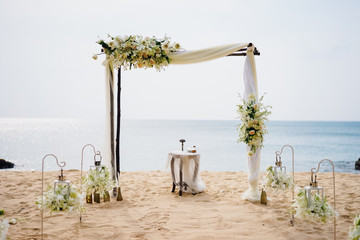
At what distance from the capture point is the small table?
20.5 feet

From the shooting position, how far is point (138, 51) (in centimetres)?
553

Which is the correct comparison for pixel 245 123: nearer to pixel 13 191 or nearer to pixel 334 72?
pixel 13 191

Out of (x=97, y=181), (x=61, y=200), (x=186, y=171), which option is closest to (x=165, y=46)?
(x=186, y=171)

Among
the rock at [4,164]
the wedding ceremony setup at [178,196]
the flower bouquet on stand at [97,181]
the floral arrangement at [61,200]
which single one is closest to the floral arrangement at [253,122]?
the wedding ceremony setup at [178,196]

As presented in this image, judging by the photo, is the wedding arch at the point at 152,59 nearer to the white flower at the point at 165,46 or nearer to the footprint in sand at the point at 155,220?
the white flower at the point at 165,46

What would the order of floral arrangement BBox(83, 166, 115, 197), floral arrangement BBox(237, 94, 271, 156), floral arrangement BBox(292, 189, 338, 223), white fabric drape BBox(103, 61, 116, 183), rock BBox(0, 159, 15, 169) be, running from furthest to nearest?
rock BBox(0, 159, 15, 169) < white fabric drape BBox(103, 61, 116, 183) < floral arrangement BBox(237, 94, 271, 156) < floral arrangement BBox(83, 166, 115, 197) < floral arrangement BBox(292, 189, 338, 223)

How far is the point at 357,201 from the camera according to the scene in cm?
553

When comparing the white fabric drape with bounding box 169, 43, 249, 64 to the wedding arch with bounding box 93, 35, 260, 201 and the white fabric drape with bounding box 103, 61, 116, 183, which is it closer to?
the wedding arch with bounding box 93, 35, 260, 201

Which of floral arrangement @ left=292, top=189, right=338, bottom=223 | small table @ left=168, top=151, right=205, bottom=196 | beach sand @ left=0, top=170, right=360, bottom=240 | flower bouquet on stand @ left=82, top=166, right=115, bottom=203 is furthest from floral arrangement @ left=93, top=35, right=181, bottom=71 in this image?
floral arrangement @ left=292, top=189, right=338, bottom=223

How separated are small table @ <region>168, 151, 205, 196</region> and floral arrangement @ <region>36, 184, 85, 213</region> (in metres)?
2.97

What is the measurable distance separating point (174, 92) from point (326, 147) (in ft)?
132

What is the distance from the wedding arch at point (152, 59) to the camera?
→ 5.55 metres

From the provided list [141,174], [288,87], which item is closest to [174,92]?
[288,87]

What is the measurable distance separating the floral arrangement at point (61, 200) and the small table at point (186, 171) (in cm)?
297
